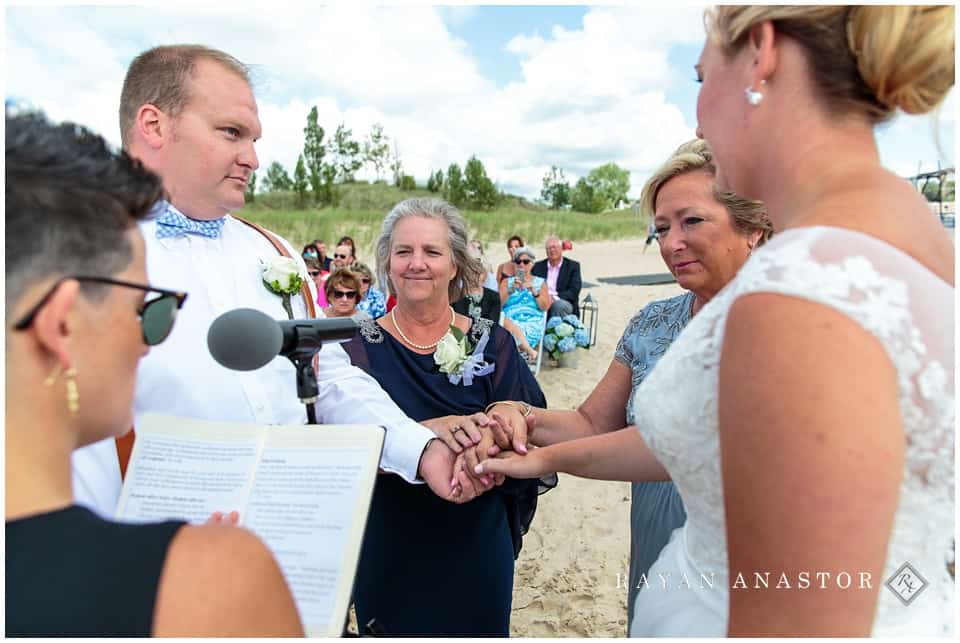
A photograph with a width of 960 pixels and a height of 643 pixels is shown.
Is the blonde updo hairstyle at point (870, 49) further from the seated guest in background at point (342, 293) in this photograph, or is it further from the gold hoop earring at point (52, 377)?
the seated guest in background at point (342, 293)

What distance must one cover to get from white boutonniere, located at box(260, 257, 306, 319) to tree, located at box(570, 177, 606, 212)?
66938 millimetres

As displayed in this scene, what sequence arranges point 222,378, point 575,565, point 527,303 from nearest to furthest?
point 222,378, point 575,565, point 527,303

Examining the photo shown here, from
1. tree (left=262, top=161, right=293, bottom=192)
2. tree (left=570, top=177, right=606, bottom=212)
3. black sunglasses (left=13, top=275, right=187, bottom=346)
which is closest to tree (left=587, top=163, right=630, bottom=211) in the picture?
tree (left=570, top=177, right=606, bottom=212)

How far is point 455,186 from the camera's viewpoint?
159 feet

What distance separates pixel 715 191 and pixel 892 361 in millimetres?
1796

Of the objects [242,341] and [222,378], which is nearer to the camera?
[242,341]

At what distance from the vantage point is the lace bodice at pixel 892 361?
1105 millimetres

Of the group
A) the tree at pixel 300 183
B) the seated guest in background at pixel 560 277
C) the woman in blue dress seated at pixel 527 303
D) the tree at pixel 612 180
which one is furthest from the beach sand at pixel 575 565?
the tree at pixel 612 180

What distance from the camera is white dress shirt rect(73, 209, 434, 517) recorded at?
2107 mm

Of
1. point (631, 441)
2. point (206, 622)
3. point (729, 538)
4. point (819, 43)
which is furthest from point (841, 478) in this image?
point (631, 441)

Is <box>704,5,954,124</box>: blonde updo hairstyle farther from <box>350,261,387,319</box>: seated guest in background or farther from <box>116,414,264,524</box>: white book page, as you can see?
<box>350,261,387,319</box>: seated guest in background

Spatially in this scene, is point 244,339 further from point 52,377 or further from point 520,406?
point 520,406

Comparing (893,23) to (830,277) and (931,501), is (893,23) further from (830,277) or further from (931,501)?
(931,501)

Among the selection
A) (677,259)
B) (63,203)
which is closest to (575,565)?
(677,259)
